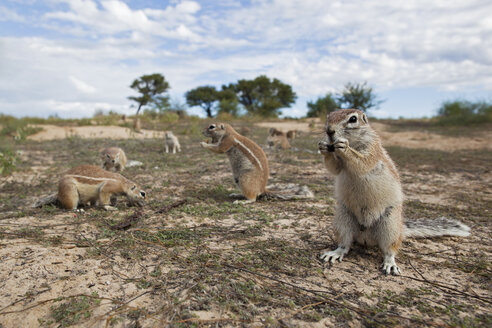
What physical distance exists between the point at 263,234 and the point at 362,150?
1.51 m

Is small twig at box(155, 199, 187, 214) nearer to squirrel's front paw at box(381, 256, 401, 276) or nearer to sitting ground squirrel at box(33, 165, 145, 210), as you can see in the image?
sitting ground squirrel at box(33, 165, 145, 210)

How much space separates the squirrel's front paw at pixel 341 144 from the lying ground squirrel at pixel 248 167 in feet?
8.65

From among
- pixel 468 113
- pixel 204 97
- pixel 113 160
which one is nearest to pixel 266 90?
pixel 204 97

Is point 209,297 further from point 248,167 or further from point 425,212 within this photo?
point 425,212

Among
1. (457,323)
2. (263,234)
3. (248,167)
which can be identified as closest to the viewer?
(457,323)

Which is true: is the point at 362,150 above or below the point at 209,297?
above

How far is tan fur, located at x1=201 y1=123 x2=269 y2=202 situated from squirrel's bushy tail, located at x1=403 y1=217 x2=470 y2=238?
2.38 metres

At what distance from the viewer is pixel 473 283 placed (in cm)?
268

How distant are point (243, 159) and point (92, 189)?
2.40 metres

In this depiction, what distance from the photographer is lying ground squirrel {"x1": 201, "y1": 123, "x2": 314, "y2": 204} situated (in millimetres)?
5199

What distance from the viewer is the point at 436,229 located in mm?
3475

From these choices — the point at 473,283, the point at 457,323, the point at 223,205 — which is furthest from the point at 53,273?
the point at 473,283

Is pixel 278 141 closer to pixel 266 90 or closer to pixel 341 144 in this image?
pixel 341 144

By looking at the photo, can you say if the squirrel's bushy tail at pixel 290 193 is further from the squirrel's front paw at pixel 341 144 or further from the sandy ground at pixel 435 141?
the sandy ground at pixel 435 141
